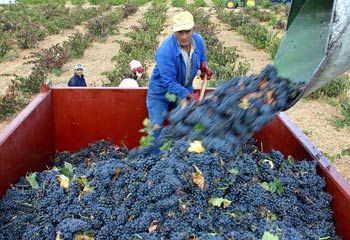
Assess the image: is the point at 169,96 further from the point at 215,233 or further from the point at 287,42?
the point at 215,233

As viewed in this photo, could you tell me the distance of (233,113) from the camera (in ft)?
10.9

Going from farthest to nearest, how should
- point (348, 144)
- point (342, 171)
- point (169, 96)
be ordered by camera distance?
point (348, 144) < point (342, 171) < point (169, 96)

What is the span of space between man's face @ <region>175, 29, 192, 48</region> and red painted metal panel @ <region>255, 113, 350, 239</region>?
1055 millimetres

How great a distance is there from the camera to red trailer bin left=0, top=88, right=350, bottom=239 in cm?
352

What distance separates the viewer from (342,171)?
19.7 ft

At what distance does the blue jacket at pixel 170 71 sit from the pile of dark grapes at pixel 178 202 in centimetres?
116

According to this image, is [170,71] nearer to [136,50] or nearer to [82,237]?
[82,237]

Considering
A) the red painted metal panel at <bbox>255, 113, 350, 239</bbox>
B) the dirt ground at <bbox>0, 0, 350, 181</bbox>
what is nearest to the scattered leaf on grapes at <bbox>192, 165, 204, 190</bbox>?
the red painted metal panel at <bbox>255, 113, 350, 239</bbox>

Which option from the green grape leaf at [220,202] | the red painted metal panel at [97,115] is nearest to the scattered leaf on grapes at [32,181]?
the red painted metal panel at [97,115]

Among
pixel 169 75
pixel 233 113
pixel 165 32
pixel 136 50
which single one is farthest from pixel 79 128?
pixel 165 32

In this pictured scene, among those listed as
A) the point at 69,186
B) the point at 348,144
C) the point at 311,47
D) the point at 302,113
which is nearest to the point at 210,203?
the point at 69,186

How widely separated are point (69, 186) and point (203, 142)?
91 centimetres

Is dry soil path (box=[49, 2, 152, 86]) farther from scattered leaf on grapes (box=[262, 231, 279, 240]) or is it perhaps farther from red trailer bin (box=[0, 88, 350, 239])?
scattered leaf on grapes (box=[262, 231, 279, 240])

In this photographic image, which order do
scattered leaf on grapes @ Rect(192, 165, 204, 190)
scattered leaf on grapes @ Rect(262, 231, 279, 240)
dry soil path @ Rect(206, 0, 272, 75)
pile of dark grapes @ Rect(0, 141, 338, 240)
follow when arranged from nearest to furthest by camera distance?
scattered leaf on grapes @ Rect(262, 231, 279, 240)
pile of dark grapes @ Rect(0, 141, 338, 240)
scattered leaf on grapes @ Rect(192, 165, 204, 190)
dry soil path @ Rect(206, 0, 272, 75)
